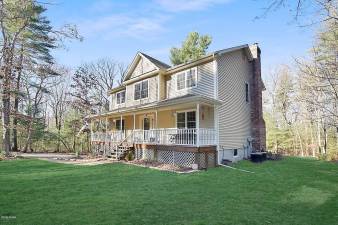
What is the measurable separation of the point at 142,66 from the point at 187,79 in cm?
599

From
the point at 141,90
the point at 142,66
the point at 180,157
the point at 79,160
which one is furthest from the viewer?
the point at 142,66

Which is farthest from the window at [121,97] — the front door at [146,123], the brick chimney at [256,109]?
the brick chimney at [256,109]

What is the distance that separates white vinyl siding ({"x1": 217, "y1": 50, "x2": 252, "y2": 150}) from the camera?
52.4 ft

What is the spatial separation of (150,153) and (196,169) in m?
4.53

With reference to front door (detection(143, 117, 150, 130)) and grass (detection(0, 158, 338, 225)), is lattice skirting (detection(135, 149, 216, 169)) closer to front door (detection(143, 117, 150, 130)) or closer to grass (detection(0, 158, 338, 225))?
grass (detection(0, 158, 338, 225))

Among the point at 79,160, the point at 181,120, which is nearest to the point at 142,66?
the point at 181,120

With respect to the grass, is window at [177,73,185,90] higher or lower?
higher

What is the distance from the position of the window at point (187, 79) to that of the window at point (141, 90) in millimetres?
3774

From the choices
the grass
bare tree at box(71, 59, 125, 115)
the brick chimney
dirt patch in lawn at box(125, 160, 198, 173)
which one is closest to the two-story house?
the brick chimney

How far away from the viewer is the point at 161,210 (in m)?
5.94

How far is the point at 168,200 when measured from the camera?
6887mm

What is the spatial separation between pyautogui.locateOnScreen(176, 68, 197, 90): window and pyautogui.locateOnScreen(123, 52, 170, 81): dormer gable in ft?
6.74

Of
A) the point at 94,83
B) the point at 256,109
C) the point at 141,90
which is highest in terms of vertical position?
the point at 94,83

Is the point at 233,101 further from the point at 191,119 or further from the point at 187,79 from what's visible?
the point at 187,79
